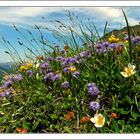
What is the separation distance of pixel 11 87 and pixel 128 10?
897mm

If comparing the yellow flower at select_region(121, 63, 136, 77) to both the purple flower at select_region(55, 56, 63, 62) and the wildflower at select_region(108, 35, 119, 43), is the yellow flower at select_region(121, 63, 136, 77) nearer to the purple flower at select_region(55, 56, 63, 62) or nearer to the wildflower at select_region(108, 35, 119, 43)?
the wildflower at select_region(108, 35, 119, 43)

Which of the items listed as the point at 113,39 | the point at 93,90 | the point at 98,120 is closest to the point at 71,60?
the point at 113,39

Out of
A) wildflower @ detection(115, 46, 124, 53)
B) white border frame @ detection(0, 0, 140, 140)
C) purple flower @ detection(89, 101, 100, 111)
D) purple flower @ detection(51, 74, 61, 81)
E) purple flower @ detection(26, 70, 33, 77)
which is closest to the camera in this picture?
white border frame @ detection(0, 0, 140, 140)

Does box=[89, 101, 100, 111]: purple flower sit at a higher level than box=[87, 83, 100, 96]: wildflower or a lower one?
lower

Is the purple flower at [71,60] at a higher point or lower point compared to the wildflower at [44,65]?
higher

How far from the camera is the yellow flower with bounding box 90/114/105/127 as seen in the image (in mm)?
2609

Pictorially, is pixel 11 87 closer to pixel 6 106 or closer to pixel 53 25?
pixel 6 106

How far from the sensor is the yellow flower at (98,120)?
261 cm

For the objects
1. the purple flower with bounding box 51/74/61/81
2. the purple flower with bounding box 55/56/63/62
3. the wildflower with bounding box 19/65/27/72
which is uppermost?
the purple flower with bounding box 55/56/63/62

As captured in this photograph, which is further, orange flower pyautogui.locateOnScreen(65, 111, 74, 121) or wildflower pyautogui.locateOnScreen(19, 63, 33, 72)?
wildflower pyautogui.locateOnScreen(19, 63, 33, 72)

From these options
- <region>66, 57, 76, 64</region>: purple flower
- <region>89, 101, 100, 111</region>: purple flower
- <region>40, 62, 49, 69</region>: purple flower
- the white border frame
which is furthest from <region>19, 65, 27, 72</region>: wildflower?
<region>89, 101, 100, 111</region>: purple flower

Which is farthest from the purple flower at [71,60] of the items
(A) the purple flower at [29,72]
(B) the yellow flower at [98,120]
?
(B) the yellow flower at [98,120]

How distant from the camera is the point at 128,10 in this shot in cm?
289
